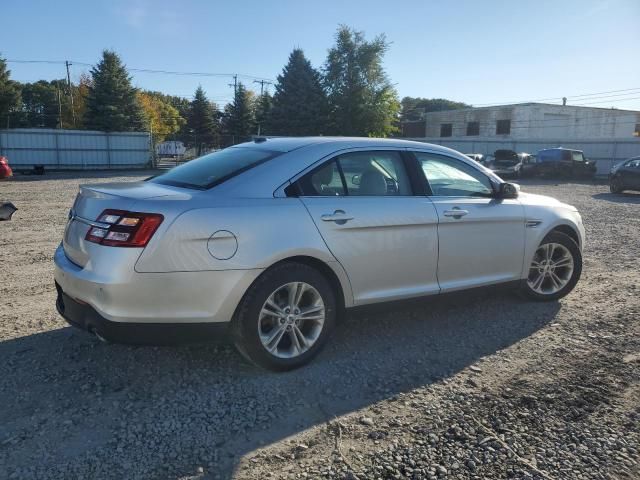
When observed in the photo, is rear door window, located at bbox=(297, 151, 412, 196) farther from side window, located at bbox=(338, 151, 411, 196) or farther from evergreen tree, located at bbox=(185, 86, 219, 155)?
evergreen tree, located at bbox=(185, 86, 219, 155)

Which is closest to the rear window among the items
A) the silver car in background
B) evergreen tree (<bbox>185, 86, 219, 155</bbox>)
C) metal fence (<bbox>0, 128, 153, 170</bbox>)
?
the silver car in background

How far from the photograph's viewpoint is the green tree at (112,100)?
38.3 meters

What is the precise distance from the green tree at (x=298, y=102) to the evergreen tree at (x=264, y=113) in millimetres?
1613

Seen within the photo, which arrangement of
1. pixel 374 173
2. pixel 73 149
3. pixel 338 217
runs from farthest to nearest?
pixel 73 149, pixel 374 173, pixel 338 217

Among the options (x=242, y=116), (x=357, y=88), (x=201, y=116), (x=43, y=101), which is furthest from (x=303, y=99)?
(x=43, y=101)

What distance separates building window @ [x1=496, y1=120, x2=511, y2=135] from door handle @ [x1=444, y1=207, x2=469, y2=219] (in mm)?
53517

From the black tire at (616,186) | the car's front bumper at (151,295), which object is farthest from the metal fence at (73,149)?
the car's front bumper at (151,295)

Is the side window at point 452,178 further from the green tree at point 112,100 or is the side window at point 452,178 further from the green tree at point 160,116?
the green tree at point 160,116

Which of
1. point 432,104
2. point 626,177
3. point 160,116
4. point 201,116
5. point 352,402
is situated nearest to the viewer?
point 352,402

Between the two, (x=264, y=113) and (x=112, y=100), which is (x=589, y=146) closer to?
(x=264, y=113)

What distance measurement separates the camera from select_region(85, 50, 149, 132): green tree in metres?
38.3

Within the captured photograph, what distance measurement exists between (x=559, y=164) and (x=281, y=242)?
28.4 meters

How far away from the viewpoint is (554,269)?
17.7 feet

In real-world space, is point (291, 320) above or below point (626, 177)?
below
